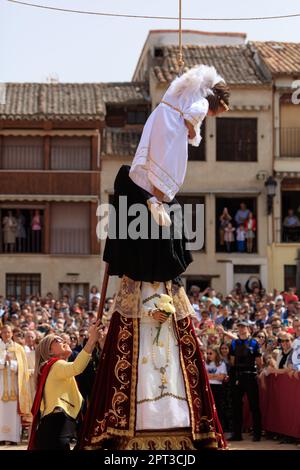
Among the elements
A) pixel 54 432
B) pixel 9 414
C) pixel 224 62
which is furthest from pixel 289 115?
pixel 54 432

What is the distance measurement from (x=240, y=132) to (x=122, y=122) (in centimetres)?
417

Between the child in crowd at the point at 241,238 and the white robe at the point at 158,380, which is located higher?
the child in crowd at the point at 241,238

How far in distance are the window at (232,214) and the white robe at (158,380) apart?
2376 centimetres

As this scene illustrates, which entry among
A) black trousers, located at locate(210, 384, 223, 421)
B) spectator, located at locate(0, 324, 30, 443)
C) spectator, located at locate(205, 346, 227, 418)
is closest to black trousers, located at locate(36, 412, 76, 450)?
spectator, located at locate(0, 324, 30, 443)

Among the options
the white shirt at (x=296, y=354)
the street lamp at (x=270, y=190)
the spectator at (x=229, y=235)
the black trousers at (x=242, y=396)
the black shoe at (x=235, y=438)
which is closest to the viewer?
the white shirt at (x=296, y=354)

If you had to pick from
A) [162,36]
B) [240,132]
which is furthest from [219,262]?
[162,36]

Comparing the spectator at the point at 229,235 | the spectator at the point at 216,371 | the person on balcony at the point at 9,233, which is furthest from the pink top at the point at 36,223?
the spectator at the point at 216,371

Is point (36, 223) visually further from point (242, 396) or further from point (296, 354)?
point (296, 354)

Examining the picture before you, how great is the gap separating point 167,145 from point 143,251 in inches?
34.1

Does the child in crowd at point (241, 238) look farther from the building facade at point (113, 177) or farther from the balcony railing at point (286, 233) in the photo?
the balcony railing at point (286, 233)

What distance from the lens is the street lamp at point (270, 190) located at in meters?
31.7
